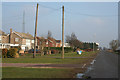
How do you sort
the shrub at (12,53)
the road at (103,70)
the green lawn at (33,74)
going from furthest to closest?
the shrub at (12,53), the road at (103,70), the green lawn at (33,74)

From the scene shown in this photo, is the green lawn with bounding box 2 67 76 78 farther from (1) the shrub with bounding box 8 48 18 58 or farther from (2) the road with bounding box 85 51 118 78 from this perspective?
(1) the shrub with bounding box 8 48 18 58

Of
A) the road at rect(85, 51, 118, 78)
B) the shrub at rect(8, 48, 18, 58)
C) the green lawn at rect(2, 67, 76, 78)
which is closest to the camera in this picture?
the green lawn at rect(2, 67, 76, 78)

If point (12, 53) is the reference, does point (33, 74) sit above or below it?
below

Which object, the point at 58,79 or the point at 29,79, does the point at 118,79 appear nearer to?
the point at 58,79

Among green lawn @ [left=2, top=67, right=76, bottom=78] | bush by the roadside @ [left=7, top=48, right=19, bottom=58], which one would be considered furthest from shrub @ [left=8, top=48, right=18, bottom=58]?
green lawn @ [left=2, top=67, right=76, bottom=78]

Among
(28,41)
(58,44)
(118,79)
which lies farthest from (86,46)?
(118,79)

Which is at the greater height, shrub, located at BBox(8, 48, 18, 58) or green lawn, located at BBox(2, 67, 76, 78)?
shrub, located at BBox(8, 48, 18, 58)

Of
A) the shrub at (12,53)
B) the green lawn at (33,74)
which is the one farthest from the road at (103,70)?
the shrub at (12,53)

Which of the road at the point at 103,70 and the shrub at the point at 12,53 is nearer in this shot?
the road at the point at 103,70

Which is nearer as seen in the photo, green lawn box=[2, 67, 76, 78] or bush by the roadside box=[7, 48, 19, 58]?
green lawn box=[2, 67, 76, 78]

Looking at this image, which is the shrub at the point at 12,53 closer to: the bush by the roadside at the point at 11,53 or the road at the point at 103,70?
the bush by the roadside at the point at 11,53

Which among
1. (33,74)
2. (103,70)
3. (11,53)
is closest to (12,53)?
(11,53)

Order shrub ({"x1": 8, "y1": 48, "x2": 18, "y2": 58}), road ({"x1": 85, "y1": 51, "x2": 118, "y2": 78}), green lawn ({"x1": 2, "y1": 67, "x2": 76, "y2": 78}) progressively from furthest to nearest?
1. shrub ({"x1": 8, "y1": 48, "x2": 18, "y2": 58})
2. road ({"x1": 85, "y1": 51, "x2": 118, "y2": 78})
3. green lawn ({"x1": 2, "y1": 67, "x2": 76, "y2": 78})

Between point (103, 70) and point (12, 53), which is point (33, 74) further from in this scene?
point (12, 53)
